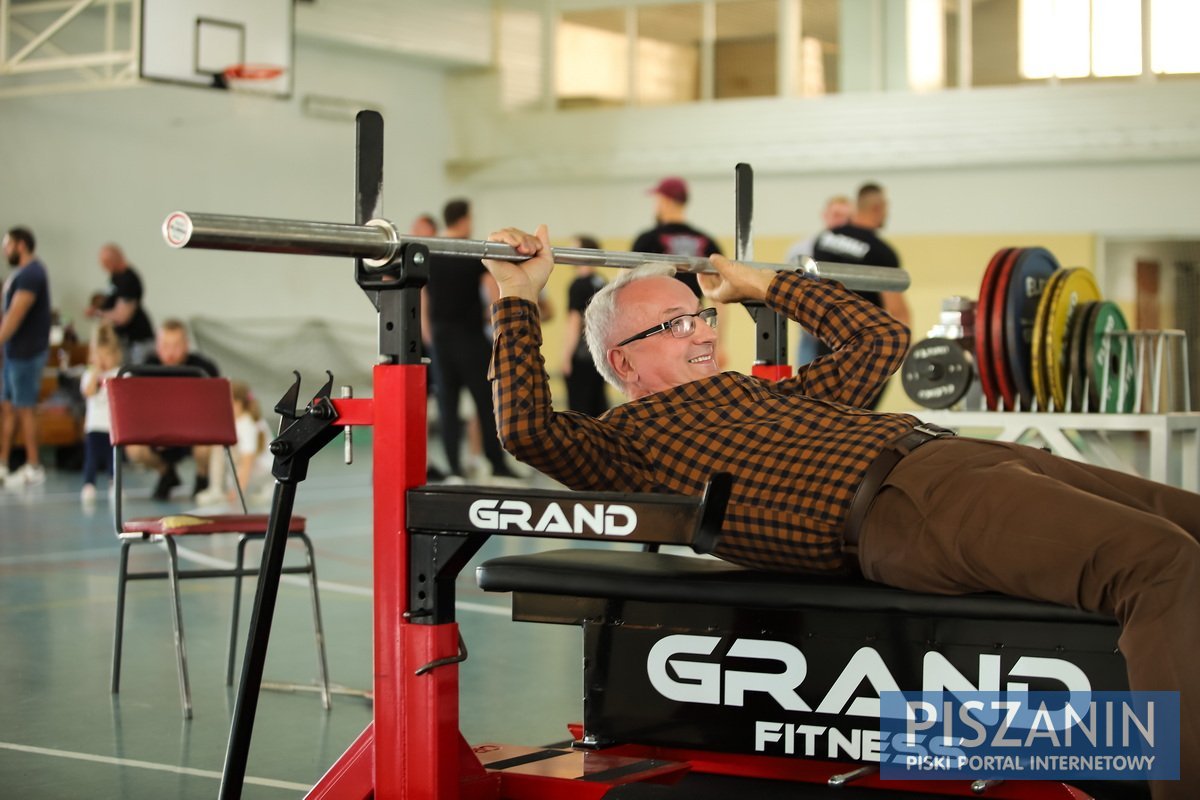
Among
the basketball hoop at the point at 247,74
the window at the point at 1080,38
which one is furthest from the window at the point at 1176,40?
the basketball hoop at the point at 247,74

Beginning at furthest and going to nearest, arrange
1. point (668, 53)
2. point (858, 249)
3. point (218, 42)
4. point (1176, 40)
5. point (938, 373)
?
point (668, 53), point (1176, 40), point (218, 42), point (858, 249), point (938, 373)

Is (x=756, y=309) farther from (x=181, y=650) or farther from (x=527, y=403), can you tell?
(x=181, y=650)

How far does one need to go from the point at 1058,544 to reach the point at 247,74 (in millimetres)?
9882

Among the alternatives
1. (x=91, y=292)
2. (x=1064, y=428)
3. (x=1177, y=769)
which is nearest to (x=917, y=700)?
(x=1177, y=769)

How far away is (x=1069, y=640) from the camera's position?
6.92 ft

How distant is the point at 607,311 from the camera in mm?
2660

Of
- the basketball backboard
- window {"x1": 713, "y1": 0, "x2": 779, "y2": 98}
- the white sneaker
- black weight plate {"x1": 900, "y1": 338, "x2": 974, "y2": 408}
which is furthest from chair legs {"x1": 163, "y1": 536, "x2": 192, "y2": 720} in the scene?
window {"x1": 713, "y1": 0, "x2": 779, "y2": 98}

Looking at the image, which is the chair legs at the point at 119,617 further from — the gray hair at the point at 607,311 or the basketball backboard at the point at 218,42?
the basketball backboard at the point at 218,42

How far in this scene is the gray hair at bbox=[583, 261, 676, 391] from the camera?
2652 millimetres

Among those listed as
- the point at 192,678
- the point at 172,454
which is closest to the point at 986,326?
the point at 192,678

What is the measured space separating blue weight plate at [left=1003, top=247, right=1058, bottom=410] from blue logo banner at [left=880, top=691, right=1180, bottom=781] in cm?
308

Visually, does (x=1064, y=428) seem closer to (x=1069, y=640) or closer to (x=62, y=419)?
(x=1069, y=640)

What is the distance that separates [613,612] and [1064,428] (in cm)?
320

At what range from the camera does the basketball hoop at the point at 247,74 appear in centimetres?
1080
